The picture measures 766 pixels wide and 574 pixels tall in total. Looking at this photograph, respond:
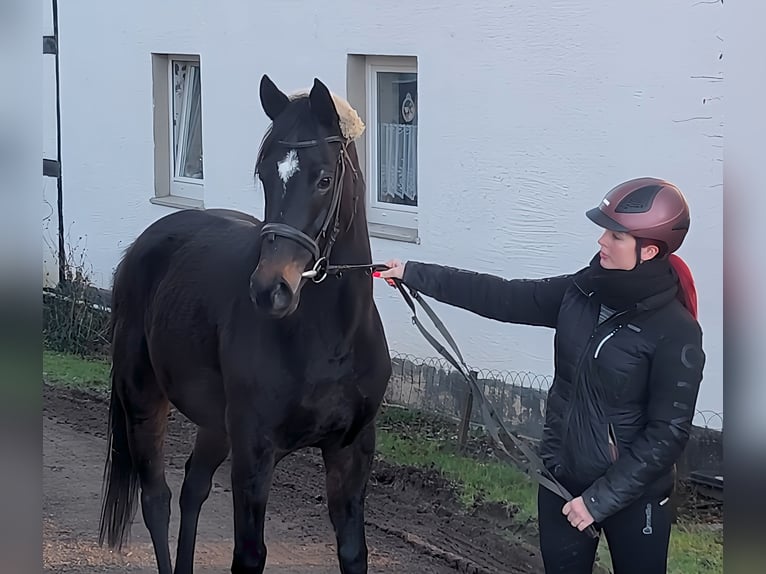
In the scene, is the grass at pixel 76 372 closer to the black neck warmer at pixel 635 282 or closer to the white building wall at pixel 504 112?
the white building wall at pixel 504 112

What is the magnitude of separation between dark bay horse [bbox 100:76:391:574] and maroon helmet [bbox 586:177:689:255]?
2.93 ft

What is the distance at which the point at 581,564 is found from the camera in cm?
329

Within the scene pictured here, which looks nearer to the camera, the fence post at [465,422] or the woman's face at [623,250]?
the woman's face at [623,250]

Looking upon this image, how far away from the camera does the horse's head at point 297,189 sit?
3.29 metres

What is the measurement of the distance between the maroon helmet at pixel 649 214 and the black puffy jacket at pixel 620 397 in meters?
0.17

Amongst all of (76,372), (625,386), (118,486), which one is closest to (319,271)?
(625,386)

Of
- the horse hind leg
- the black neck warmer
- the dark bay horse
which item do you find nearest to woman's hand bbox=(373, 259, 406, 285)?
the dark bay horse

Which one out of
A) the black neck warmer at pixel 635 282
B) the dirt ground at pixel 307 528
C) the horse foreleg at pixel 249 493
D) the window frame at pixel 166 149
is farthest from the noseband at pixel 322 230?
the window frame at pixel 166 149

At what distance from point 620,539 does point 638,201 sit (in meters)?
0.96

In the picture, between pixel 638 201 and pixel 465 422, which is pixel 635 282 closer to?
pixel 638 201

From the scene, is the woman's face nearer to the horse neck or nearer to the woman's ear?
the woman's ear

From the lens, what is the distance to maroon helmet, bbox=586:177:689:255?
3.01m
